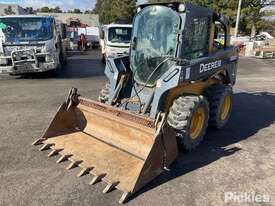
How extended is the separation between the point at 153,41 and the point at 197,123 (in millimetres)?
1691

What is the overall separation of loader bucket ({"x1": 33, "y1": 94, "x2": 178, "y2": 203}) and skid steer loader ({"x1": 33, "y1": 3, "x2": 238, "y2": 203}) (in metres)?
0.01

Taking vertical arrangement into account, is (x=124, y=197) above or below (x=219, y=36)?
below

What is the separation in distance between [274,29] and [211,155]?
44.2m

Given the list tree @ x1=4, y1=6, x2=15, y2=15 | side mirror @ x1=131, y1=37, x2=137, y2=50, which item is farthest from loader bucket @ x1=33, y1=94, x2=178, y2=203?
tree @ x1=4, y1=6, x2=15, y2=15

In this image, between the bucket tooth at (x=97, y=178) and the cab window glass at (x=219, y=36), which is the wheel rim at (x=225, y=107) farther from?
the bucket tooth at (x=97, y=178)

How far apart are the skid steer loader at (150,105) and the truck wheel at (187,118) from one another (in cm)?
2

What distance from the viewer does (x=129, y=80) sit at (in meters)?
6.44

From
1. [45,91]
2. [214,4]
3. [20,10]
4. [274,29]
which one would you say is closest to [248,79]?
[45,91]

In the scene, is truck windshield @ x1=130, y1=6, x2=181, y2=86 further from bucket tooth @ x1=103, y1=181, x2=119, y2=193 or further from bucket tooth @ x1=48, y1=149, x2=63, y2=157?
bucket tooth @ x1=103, y1=181, x2=119, y2=193

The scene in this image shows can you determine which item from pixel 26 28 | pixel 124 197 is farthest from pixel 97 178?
pixel 26 28

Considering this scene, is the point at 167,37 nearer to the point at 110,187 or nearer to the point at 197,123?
the point at 197,123

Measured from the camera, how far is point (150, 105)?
5.59 m

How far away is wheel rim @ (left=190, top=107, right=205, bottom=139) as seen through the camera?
5770 millimetres

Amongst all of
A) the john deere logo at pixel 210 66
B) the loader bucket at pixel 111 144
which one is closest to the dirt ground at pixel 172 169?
the loader bucket at pixel 111 144
